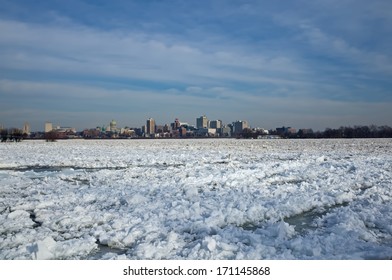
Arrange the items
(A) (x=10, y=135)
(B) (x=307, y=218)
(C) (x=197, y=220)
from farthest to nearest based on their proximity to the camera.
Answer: (A) (x=10, y=135) < (B) (x=307, y=218) < (C) (x=197, y=220)

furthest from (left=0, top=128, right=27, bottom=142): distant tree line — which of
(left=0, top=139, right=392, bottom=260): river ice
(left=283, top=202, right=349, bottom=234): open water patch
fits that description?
(left=283, top=202, right=349, bottom=234): open water patch

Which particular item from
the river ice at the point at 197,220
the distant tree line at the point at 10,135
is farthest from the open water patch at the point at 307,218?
the distant tree line at the point at 10,135

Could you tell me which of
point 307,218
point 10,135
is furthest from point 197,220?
point 10,135

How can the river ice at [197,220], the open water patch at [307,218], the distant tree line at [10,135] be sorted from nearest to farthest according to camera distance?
1. the river ice at [197,220]
2. the open water patch at [307,218]
3. the distant tree line at [10,135]

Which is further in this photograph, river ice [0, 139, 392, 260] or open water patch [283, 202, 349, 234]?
open water patch [283, 202, 349, 234]

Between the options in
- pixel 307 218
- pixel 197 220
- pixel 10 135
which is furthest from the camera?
pixel 10 135

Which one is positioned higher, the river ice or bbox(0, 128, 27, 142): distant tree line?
bbox(0, 128, 27, 142): distant tree line

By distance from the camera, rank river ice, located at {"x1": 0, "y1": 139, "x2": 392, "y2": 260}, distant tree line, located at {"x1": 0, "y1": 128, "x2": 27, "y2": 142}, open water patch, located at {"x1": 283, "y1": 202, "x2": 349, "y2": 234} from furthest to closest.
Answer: distant tree line, located at {"x1": 0, "y1": 128, "x2": 27, "y2": 142}, open water patch, located at {"x1": 283, "y1": 202, "x2": 349, "y2": 234}, river ice, located at {"x1": 0, "y1": 139, "x2": 392, "y2": 260}

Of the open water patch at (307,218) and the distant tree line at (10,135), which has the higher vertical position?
the distant tree line at (10,135)

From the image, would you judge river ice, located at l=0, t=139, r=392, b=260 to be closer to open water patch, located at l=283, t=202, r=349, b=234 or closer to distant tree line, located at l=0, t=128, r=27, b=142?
open water patch, located at l=283, t=202, r=349, b=234

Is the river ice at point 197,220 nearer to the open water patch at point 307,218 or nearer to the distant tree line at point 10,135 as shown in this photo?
the open water patch at point 307,218

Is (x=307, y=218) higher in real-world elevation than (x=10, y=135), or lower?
lower

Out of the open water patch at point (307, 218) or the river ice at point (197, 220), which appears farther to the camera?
the open water patch at point (307, 218)

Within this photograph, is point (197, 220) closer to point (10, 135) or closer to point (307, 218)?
point (307, 218)
